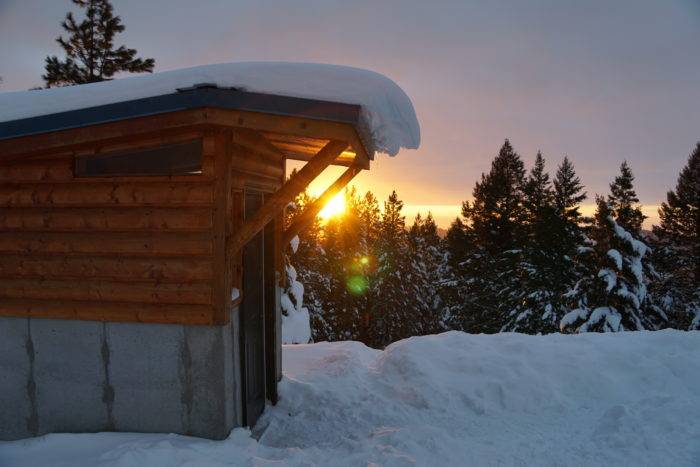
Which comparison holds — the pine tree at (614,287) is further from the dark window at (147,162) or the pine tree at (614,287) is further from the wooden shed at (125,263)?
the dark window at (147,162)

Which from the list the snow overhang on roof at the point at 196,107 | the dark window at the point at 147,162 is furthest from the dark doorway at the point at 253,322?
the snow overhang on roof at the point at 196,107

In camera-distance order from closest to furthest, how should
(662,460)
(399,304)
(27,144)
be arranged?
1. (662,460)
2. (27,144)
3. (399,304)

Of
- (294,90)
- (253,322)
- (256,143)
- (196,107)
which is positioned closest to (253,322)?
(253,322)

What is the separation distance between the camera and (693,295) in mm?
23438

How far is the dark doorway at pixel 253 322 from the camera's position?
18.0 feet

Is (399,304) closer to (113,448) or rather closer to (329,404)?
(329,404)

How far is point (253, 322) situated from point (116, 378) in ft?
5.91

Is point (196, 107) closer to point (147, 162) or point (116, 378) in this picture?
point (147, 162)

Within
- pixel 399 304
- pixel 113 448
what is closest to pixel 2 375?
pixel 113 448

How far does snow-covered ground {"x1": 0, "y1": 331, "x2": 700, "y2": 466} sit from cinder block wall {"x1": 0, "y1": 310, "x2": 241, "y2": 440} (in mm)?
243

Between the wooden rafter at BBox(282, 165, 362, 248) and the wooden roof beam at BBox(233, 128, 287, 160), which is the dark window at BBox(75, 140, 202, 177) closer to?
the wooden roof beam at BBox(233, 128, 287, 160)

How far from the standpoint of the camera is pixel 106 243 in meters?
4.81

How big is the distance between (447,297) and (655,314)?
18.1 m

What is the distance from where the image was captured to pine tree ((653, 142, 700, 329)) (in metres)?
24.2
